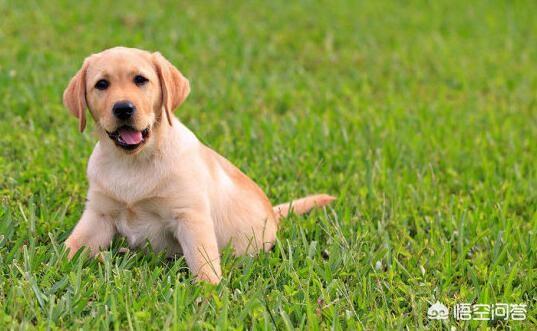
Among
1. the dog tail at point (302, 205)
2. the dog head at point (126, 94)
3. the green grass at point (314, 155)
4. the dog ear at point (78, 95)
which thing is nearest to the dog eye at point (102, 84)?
the dog head at point (126, 94)

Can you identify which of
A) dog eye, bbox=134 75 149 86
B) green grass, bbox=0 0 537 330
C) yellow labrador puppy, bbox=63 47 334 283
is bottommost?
green grass, bbox=0 0 537 330

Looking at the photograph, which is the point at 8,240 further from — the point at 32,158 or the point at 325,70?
the point at 325,70

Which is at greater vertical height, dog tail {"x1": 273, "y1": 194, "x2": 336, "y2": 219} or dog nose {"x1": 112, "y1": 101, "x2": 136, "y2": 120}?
dog nose {"x1": 112, "y1": 101, "x2": 136, "y2": 120}

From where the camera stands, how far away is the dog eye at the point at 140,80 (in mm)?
3690

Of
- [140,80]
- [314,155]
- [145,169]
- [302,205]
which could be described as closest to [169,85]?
[140,80]

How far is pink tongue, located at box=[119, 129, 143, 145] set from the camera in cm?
365

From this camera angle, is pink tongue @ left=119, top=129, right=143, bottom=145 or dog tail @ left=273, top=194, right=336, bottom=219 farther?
dog tail @ left=273, top=194, right=336, bottom=219

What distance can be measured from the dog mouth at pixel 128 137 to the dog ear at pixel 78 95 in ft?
0.70

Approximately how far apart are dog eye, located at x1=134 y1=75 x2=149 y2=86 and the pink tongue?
22 cm

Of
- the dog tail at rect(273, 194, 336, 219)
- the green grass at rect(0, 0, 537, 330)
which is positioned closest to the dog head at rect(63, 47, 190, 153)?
the green grass at rect(0, 0, 537, 330)

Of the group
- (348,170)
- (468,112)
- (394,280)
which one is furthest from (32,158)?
(468,112)

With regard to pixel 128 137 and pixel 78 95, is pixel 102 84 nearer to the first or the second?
pixel 78 95

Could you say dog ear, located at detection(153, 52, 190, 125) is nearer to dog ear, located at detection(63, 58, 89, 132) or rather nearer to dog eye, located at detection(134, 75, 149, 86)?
dog eye, located at detection(134, 75, 149, 86)

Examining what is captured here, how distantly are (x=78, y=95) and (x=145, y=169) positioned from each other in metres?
0.46
